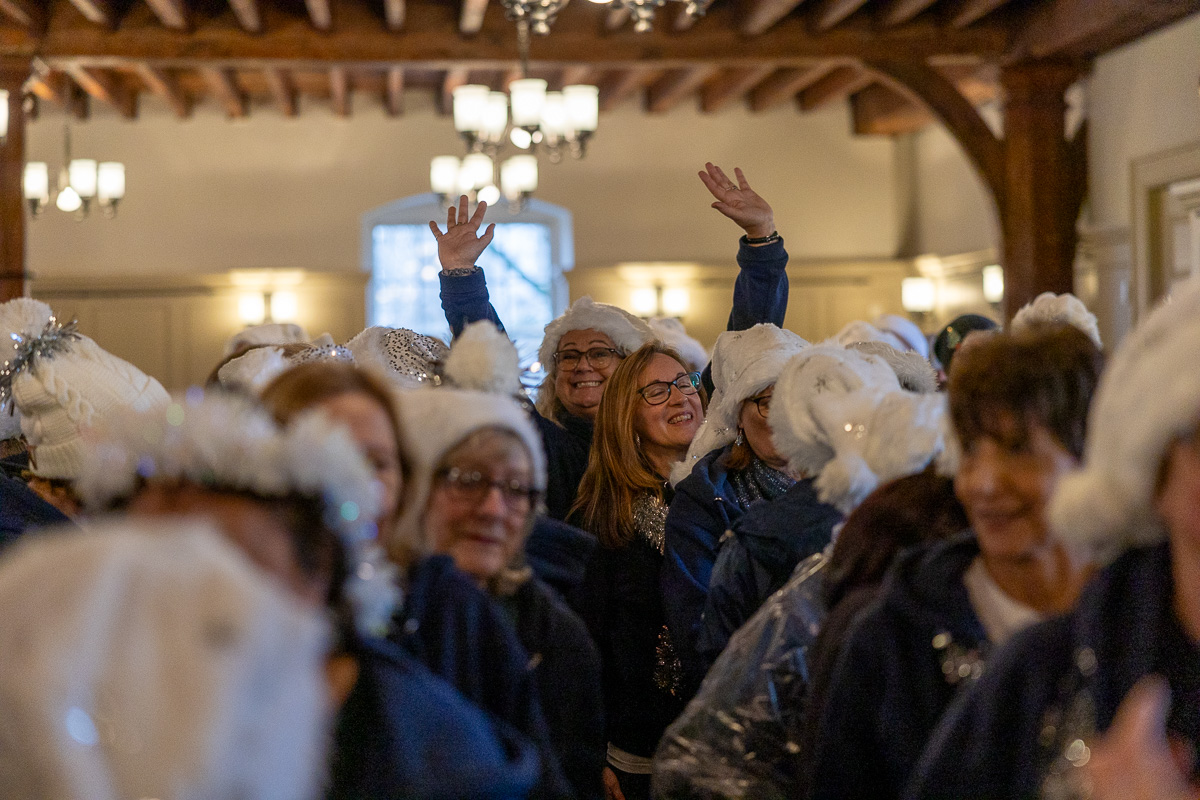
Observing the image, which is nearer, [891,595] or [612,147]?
[891,595]

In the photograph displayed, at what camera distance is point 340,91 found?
33.2 ft

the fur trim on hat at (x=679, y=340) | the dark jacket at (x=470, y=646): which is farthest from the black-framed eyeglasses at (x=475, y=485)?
the fur trim on hat at (x=679, y=340)

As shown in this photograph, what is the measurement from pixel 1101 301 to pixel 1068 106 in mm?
1394

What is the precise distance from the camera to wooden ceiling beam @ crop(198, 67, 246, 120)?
9.51 m

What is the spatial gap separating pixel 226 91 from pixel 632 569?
8517 mm

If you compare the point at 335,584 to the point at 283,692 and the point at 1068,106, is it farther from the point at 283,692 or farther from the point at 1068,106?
the point at 1068,106

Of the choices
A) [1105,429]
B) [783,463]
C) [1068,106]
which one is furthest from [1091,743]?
[1068,106]

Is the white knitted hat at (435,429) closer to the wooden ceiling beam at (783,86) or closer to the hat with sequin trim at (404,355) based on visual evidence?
the hat with sequin trim at (404,355)

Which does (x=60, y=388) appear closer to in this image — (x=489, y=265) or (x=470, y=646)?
(x=470, y=646)

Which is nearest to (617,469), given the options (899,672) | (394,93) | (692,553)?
(692,553)

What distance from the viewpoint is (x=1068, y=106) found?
7820 mm

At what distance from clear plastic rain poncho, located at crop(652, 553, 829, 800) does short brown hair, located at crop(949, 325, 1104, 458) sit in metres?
0.51

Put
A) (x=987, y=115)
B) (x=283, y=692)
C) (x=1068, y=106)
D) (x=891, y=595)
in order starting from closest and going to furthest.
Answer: (x=283, y=692) → (x=891, y=595) → (x=1068, y=106) → (x=987, y=115)

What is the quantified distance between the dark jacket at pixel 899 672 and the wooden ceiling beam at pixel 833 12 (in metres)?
6.62
